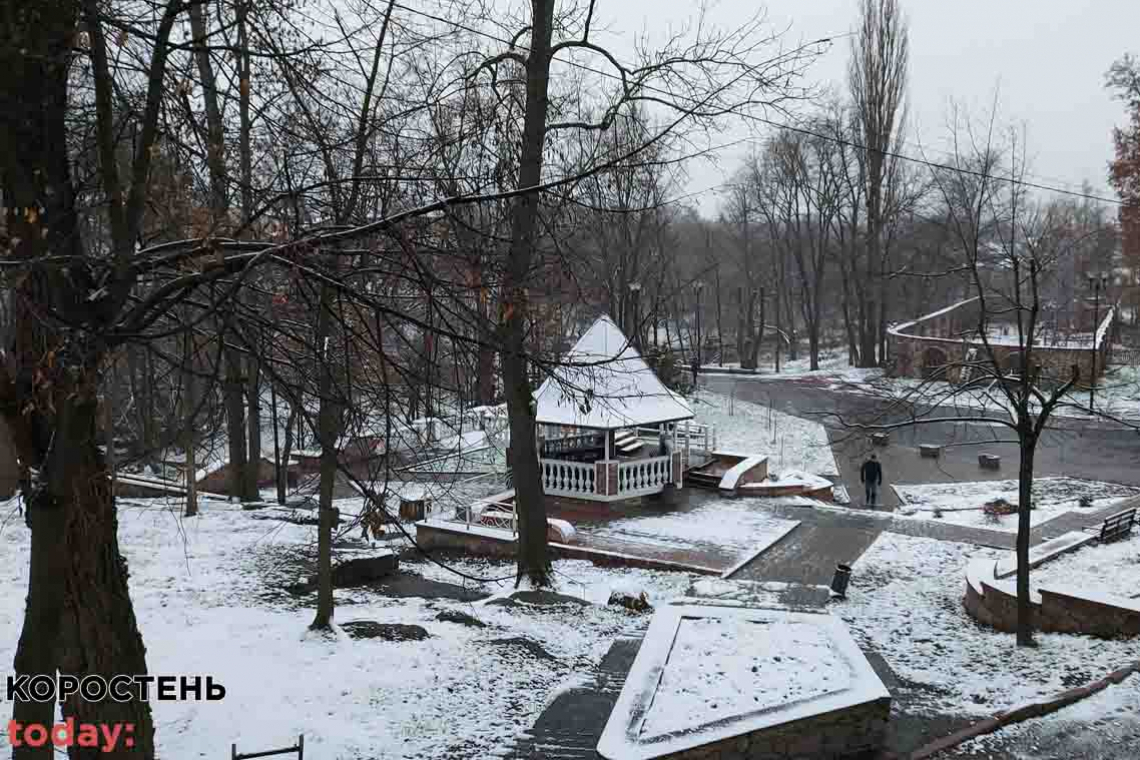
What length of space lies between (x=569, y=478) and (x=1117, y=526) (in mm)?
9685

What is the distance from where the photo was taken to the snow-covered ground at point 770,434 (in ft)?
82.4

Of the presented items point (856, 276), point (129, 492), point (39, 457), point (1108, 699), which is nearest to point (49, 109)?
point (39, 457)

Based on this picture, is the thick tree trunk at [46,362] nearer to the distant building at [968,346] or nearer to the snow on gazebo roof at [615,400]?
the snow on gazebo roof at [615,400]

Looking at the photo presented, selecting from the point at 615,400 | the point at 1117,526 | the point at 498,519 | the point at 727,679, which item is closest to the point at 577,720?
the point at 727,679

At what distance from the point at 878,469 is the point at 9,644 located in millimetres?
16290

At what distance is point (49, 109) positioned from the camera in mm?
4238

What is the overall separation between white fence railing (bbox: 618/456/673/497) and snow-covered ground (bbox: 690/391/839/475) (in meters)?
6.17

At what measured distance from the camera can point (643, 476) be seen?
1817 centimetres

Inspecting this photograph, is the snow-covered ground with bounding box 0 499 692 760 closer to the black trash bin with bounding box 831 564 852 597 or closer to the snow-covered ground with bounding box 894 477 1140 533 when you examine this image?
the black trash bin with bounding box 831 564 852 597

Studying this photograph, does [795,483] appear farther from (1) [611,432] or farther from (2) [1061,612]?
(2) [1061,612]

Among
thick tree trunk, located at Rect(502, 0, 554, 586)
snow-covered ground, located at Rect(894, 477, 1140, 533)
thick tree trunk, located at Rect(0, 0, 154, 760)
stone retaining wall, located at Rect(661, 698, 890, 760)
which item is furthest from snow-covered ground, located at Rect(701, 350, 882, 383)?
thick tree trunk, located at Rect(0, 0, 154, 760)

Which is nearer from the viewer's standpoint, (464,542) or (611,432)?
(464,542)

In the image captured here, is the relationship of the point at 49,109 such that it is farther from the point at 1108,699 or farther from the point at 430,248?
the point at 1108,699

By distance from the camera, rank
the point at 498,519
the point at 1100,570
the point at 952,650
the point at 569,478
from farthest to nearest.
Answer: the point at 569,478 < the point at 498,519 < the point at 1100,570 < the point at 952,650
